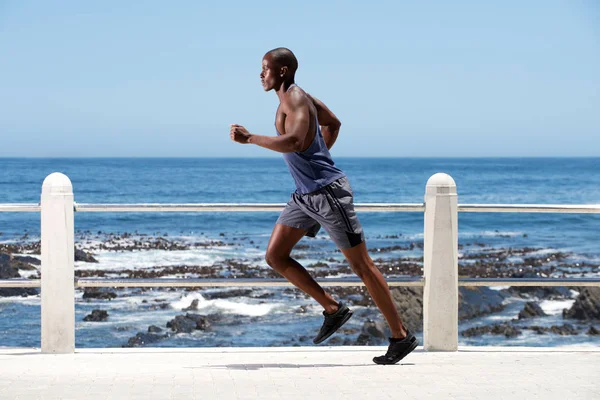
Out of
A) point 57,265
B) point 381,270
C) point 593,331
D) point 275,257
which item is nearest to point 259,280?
point 275,257

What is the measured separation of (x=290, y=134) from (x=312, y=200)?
17.3 inches

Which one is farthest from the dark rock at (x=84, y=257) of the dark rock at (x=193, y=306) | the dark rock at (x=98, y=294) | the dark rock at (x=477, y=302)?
the dark rock at (x=477, y=302)

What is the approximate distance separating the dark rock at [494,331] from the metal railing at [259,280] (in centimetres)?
1014

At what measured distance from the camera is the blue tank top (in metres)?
5.31

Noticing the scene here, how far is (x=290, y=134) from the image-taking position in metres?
5.12

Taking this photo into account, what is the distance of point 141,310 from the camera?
17750 millimetres

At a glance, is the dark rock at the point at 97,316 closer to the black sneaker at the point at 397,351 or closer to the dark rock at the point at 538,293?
the dark rock at the point at 538,293

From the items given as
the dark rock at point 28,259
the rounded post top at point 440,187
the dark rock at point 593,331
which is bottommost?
the dark rock at point 593,331

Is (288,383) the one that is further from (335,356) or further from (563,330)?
(563,330)

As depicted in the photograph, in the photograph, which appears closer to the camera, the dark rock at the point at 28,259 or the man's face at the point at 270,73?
the man's face at the point at 270,73

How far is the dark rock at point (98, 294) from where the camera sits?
18.8m

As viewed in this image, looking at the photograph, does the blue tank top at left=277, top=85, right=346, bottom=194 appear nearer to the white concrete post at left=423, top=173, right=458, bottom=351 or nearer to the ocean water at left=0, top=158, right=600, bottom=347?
the white concrete post at left=423, top=173, right=458, bottom=351

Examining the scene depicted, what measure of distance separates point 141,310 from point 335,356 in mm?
12262

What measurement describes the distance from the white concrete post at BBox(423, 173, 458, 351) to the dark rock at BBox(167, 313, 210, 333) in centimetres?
1003
